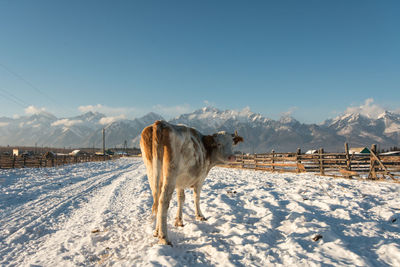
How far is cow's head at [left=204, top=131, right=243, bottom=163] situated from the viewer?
4730mm

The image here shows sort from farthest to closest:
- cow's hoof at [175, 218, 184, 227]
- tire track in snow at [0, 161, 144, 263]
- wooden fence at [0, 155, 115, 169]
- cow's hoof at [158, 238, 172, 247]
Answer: wooden fence at [0, 155, 115, 169], cow's hoof at [175, 218, 184, 227], tire track in snow at [0, 161, 144, 263], cow's hoof at [158, 238, 172, 247]

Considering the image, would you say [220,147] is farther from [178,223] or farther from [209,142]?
[178,223]

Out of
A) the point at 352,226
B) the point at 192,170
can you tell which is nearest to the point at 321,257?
the point at 352,226

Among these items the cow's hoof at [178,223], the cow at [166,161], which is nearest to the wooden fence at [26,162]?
the cow's hoof at [178,223]

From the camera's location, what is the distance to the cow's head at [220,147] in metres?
4.73

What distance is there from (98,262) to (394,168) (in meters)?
14.7

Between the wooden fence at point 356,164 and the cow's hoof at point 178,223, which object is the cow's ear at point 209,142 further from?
the wooden fence at point 356,164

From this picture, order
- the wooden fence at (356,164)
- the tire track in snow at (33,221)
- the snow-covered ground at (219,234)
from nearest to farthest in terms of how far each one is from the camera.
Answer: the snow-covered ground at (219,234)
the tire track in snow at (33,221)
the wooden fence at (356,164)

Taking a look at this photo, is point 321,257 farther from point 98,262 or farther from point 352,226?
point 98,262

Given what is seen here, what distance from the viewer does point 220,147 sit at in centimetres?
477

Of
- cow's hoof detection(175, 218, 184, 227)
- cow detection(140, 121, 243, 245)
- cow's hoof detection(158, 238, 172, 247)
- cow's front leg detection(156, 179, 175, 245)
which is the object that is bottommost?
cow's hoof detection(175, 218, 184, 227)

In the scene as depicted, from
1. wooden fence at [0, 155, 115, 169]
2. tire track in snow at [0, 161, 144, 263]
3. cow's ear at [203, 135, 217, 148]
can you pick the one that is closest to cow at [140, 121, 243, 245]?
cow's ear at [203, 135, 217, 148]

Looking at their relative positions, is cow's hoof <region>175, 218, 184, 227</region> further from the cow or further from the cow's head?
the cow's head

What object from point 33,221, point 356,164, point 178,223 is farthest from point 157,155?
point 356,164
